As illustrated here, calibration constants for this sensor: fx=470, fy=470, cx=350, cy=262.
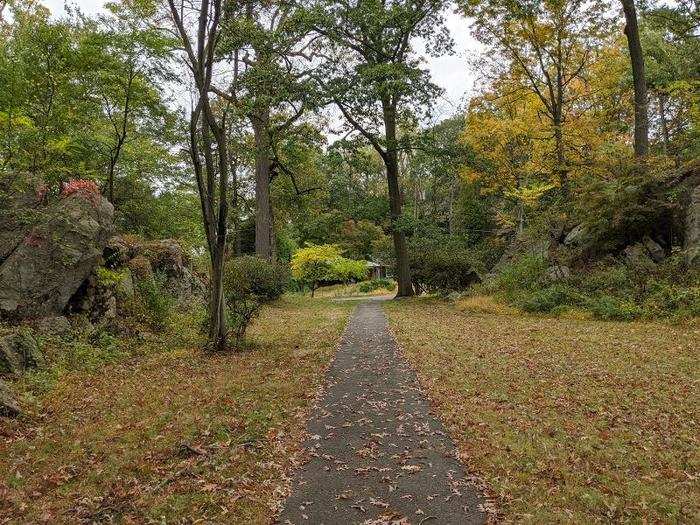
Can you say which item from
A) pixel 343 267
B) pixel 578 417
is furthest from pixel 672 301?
pixel 343 267

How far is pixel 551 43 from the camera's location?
2109 centimetres

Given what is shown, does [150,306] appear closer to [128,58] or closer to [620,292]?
[128,58]

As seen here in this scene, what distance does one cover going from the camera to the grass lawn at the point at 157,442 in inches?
159

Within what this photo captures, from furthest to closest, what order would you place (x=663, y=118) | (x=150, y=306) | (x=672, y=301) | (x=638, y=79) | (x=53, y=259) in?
1. (x=663, y=118)
2. (x=638, y=79)
3. (x=672, y=301)
4. (x=150, y=306)
5. (x=53, y=259)

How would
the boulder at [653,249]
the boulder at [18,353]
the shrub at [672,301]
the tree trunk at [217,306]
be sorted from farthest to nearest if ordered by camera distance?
the boulder at [653,249] → the shrub at [672,301] → the tree trunk at [217,306] → the boulder at [18,353]

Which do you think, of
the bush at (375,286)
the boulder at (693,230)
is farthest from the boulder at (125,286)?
the bush at (375,286)

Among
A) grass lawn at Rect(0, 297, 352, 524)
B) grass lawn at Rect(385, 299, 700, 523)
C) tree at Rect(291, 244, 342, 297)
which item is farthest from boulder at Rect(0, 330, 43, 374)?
tree at Rect(291, 244, 342, 297)

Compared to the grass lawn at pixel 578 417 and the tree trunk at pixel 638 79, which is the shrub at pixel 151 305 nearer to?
the grass lawn at pixel 578 417

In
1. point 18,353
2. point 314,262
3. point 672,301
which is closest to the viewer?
point 18,353

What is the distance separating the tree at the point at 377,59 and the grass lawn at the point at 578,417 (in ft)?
32.8

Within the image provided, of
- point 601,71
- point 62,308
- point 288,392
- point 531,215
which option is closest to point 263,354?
point 288,392

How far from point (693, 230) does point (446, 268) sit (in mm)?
10282

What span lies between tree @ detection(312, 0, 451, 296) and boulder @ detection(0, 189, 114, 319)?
31.8ft

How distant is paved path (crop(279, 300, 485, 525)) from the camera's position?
→ 397cm
